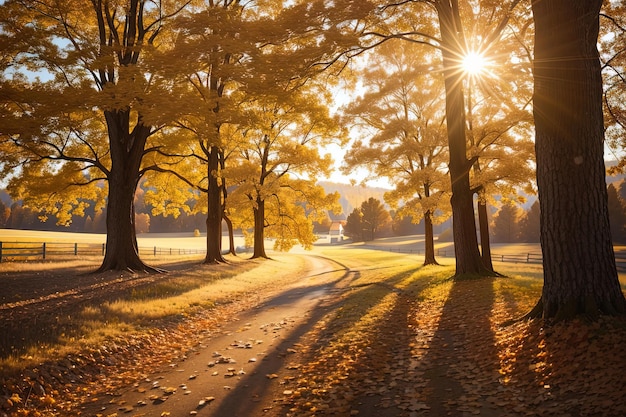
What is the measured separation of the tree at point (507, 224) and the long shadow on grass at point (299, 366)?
264 ft

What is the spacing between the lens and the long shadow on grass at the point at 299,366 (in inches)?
197

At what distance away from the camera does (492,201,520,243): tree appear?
80562 millimetres

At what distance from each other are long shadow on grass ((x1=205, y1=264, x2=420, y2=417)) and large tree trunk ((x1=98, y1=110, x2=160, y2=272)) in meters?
10.4

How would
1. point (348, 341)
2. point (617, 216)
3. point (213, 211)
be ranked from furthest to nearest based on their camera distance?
point (617, 216)
point (213, 211)
point (348, 341)

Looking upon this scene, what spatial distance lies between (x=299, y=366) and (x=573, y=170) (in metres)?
5.36

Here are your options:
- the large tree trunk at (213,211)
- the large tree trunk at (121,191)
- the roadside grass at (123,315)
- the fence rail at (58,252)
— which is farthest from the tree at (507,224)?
the large tree trunk at (121,191)

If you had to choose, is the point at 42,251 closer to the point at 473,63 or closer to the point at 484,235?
the point at 484,235

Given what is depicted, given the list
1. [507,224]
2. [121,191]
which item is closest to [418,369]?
[121,191]

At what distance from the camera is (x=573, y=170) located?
591 cm

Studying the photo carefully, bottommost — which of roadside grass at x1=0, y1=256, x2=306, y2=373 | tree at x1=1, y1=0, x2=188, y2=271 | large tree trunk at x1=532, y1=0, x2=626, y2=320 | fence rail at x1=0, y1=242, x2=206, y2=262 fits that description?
roadside grass at x1=0, y1=256, x2=306, y2=373

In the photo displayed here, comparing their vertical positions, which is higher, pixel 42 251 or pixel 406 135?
pixel 406 135

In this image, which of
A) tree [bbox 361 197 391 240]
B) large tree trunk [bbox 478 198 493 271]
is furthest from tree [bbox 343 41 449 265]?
tree [bbox 361 197 391 240]

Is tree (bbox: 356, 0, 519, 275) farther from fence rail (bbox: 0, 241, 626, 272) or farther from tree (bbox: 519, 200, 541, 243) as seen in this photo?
tree (bbox: 519, 200, 541, 243)

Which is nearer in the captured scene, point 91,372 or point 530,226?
point 91,372
